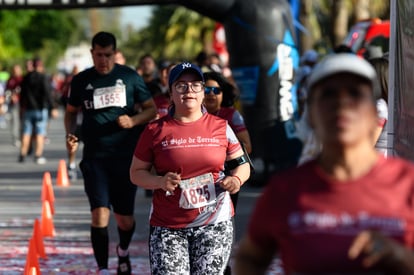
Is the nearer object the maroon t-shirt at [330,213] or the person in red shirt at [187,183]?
the maroon t-shirt at [330,213]

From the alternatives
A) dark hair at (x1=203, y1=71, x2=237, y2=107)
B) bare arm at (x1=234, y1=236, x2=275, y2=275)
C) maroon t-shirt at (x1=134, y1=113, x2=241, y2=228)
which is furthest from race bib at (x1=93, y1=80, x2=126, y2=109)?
bare arm at (x1=234, y1=236, x2=275, y2=275)

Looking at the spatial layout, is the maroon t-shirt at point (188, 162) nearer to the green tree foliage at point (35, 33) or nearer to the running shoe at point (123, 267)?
the running shoe at point (123, 267)

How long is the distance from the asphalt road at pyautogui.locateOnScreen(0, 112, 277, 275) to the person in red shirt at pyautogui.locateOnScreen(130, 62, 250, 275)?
3.19 meters

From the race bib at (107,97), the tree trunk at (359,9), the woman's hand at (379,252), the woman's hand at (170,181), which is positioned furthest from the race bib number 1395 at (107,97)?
the tree trunk at (359,9)

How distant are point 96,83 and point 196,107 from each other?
239 cm

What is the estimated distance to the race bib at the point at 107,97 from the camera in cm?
945

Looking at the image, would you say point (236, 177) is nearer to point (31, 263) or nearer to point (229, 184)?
point (229, 184)

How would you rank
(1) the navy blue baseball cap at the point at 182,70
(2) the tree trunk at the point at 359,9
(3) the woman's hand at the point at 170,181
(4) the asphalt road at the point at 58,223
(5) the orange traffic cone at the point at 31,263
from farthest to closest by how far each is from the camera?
(2) the tree trunk at the point at 359,9 < (4) the asphalt road at the point at 58,223 < (5) the orange traffic cone at the point at 31,263 < (1) the navy blue baseball cap at the point at 182,70 < (3) the woman's hand at the point at 170,181

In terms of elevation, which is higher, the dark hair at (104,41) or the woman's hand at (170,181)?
the dark hair at (104,41)

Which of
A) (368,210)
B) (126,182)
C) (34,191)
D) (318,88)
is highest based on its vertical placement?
(318,88)

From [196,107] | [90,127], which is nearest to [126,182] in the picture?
[90,127]

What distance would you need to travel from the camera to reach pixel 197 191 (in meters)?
7.24

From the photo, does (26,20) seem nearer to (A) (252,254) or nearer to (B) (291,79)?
(B) (291,79)

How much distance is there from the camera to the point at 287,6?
16.5 metres
